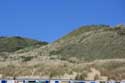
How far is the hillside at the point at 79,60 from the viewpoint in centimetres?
7525

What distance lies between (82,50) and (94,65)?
22195mm

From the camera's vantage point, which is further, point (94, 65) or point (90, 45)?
point (90, 45)

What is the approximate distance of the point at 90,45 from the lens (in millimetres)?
106500

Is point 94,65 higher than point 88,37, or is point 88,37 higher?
point 88,37

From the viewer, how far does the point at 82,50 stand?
10244 cm

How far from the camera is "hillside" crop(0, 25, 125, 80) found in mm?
75250

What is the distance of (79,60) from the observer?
3706 inches

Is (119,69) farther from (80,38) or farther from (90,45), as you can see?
(80,38)

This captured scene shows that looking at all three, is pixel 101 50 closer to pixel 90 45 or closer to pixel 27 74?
pixel 90 45

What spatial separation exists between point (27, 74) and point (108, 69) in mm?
13840

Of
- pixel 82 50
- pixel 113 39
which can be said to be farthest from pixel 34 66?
pixel 113 39

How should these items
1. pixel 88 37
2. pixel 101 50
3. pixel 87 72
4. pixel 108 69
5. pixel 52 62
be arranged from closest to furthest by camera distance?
pixel 87 72 < pixel 108 69 < pixel 52 62 < pixel 101 50 < pixel 88 37

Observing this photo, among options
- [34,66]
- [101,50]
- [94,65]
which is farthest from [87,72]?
[101,50]

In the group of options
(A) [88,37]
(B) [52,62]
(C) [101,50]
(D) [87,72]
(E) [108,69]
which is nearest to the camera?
(D) [87,72]
